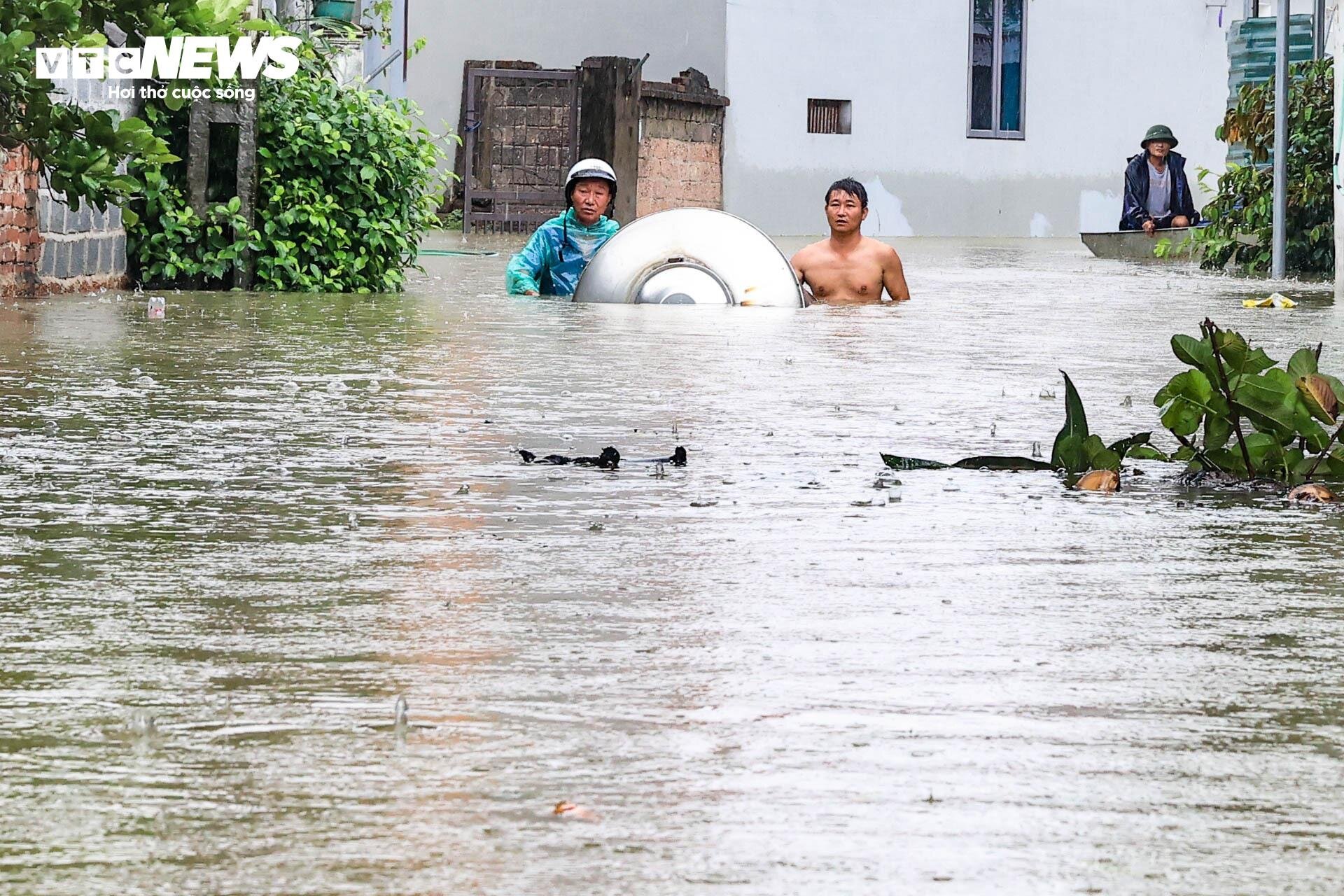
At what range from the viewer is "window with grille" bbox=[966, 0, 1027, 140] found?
98.3 feet

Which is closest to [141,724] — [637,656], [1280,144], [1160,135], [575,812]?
[575,812]

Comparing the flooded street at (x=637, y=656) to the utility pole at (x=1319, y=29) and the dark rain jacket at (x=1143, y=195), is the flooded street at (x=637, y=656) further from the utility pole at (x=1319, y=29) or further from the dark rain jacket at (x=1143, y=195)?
the dark rain jacket at (x=1143, y=195)

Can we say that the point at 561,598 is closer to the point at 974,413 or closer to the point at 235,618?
the point at 235,618

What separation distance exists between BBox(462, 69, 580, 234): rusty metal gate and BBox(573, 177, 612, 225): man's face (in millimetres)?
13648

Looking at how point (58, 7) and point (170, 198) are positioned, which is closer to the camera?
point (58, 7)

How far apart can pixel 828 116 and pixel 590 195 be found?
56.3 ft

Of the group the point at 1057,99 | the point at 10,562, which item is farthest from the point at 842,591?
the point at 1057,99

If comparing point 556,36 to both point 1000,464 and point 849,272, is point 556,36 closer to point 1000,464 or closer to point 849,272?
point 849,272

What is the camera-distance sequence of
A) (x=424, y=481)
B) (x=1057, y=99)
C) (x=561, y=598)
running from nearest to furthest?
(x=561, y=598) → (x=424, y=481) → (x=1057, y=99)

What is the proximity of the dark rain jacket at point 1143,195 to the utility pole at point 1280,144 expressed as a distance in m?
5.94

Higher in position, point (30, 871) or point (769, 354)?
point (769, 354)

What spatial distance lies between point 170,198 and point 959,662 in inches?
405

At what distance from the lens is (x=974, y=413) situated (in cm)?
661

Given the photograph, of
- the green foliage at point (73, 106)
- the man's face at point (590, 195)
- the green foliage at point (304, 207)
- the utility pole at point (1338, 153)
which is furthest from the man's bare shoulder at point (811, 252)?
the green foliage at point (73, 106)
